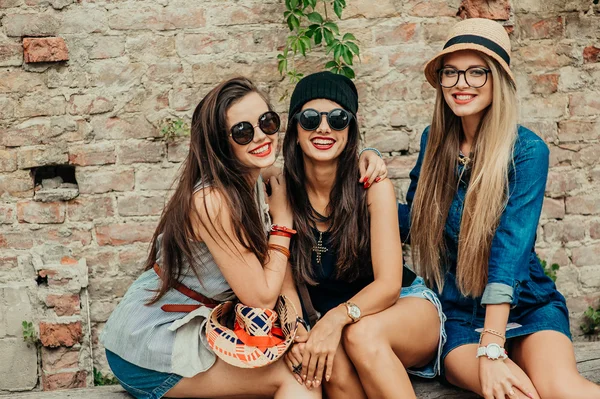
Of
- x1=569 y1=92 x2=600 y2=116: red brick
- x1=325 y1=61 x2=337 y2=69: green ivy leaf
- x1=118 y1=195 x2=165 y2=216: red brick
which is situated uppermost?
x1=325 y1=61 x2=337 y2=69: green ivy leaf

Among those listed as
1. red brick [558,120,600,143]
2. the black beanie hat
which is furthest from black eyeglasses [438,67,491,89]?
red brick [558,120,600,143]

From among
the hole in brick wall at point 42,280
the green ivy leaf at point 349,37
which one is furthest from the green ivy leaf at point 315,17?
the hole in brick wall at point 42,280

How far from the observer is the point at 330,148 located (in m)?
2.73

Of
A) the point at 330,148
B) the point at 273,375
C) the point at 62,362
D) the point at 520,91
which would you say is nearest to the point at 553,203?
the point at 520,91

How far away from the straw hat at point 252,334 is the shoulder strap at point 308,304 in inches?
7.4

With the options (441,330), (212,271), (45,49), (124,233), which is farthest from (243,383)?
(45,49)

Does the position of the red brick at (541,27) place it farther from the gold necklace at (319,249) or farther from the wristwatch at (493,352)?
the wristwatch at (493,352)

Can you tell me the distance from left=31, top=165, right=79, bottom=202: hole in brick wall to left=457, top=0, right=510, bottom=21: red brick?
2.30m

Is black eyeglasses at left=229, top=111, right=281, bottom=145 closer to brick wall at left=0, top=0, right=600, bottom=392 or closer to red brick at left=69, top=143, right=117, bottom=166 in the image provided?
brick wall at left=0, top=0, right=600, bottom=392

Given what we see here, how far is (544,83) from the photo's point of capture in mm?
3721

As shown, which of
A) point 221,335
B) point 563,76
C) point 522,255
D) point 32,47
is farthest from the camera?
point 563,76

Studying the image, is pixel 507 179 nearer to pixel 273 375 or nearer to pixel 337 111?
pixel 337 111

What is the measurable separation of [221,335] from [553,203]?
7.38 ft

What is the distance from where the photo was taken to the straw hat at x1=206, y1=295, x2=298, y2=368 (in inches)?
95.8
